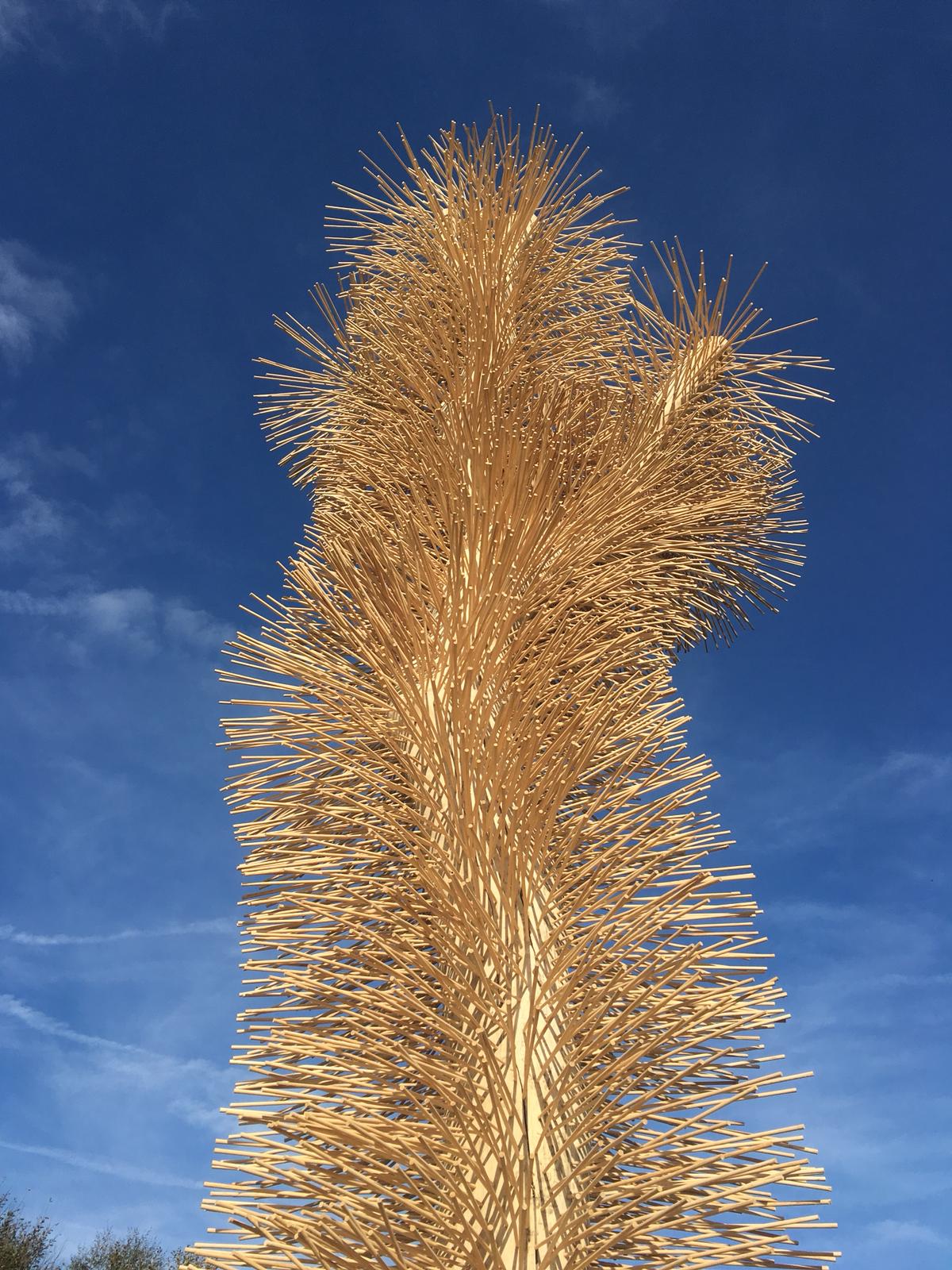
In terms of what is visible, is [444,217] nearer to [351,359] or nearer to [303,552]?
[351,359]

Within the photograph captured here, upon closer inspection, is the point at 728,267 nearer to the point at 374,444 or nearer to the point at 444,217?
the point at 444,217

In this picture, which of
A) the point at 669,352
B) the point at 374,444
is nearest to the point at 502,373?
the point at 374,444

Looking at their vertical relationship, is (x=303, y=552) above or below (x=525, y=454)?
below

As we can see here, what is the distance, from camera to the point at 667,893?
2.16ft

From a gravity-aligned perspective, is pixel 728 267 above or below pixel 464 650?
above

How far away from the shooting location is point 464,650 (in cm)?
83

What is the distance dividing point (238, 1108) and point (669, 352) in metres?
1.22

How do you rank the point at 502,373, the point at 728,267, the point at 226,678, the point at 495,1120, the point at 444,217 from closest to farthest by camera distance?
the point at 495,1120
the point at 226,678
the point at 502,373
the point at 728,267
the point at 444,217

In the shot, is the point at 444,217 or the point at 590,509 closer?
the point at 590,509

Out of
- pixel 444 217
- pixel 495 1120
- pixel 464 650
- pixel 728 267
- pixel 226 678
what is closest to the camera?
pixel 495 1120

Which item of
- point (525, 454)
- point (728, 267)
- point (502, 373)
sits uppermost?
point (728, 267)

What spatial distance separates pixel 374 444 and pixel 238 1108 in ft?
2.75

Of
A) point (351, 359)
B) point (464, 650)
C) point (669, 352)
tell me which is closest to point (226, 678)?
point (464, 650)

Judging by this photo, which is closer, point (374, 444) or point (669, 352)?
point (374, 444)
